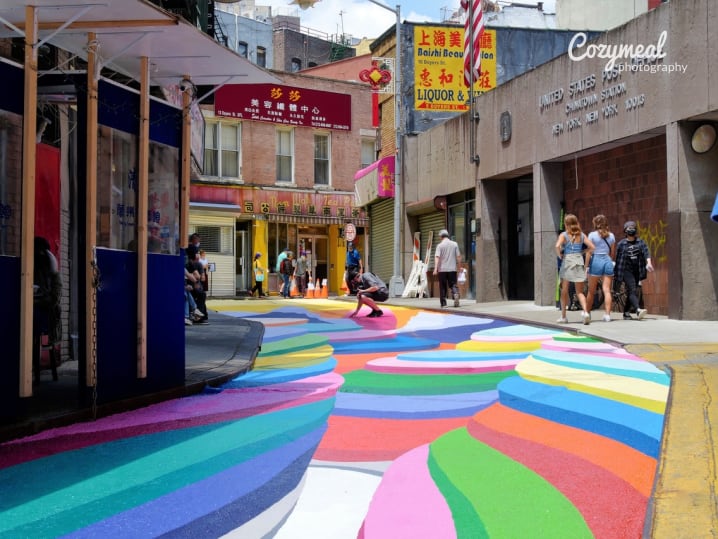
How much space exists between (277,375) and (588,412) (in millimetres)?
3618

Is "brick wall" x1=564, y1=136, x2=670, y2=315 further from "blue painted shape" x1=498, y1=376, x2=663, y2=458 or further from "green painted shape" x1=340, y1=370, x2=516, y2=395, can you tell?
"blue painted shape" x1=498, y1=376, x2=663, y2=458

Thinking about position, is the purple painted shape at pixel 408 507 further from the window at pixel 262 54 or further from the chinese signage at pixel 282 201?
the window at pixel 262 54

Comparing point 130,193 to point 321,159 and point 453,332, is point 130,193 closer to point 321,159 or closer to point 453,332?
point 453,332

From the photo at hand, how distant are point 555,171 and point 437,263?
3504 mm

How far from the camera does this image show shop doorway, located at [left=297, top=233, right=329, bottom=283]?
39.2m

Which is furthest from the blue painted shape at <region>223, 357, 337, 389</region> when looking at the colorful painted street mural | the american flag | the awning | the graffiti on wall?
the american flag

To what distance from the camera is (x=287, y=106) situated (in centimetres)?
3806

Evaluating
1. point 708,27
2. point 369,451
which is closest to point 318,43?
point 708,27

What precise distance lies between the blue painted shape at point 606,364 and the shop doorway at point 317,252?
2909 cm

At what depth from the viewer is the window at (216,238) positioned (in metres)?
35.9

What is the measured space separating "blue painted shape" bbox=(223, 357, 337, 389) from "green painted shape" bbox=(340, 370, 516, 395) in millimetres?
470

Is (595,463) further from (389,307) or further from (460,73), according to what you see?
(460,73)

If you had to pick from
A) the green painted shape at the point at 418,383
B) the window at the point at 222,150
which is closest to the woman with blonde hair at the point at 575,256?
the green painted shape at the point at 418,383

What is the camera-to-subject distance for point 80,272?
6.22m
